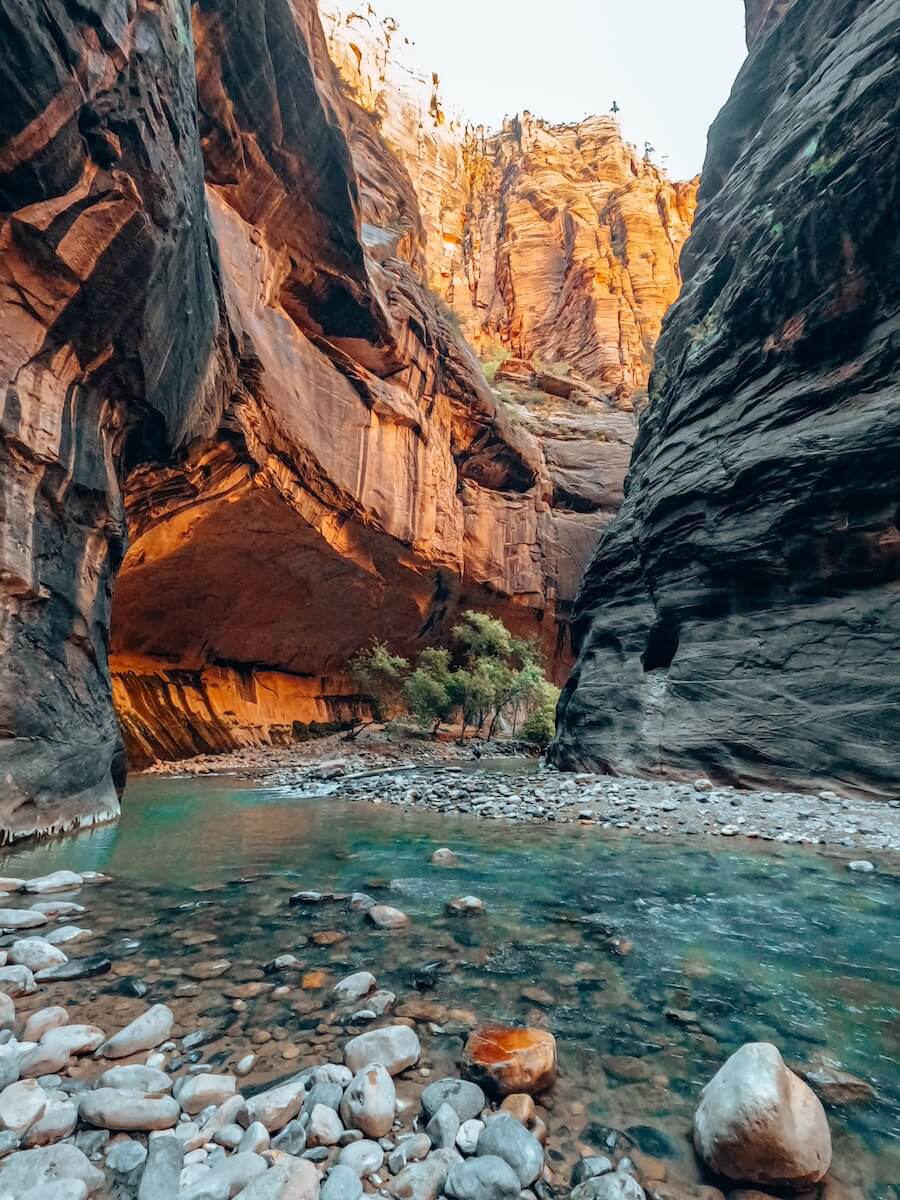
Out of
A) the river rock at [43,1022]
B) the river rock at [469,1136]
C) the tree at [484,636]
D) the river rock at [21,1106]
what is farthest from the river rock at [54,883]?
the tree at [484,636]

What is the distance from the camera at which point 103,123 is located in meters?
6.61

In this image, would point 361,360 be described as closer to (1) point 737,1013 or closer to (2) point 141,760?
(2) point 141,760

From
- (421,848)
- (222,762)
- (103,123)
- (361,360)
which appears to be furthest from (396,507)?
(421,848)

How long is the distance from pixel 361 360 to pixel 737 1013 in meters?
20.0

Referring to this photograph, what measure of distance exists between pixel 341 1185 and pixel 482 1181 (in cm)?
38

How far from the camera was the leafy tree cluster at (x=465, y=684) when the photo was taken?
22719 millimetres

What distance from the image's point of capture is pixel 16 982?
2.55m

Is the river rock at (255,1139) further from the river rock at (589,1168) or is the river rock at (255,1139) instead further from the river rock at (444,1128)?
A: the river rock at (589,1168)

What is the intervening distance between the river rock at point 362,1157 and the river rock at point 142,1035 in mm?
1009

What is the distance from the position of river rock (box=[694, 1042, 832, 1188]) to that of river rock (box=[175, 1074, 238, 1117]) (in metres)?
1.51

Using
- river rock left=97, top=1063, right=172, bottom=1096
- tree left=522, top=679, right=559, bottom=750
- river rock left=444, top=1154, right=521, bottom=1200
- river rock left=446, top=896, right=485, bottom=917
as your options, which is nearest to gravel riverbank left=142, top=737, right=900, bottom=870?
river rock left=446, top=896, right=485, bottom=917

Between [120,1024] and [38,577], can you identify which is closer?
[120,1024]

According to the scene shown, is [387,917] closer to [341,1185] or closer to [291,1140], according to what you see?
[291,1140]

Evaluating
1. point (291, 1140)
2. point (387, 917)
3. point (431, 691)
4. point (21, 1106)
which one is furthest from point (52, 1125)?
point (431, 691)
